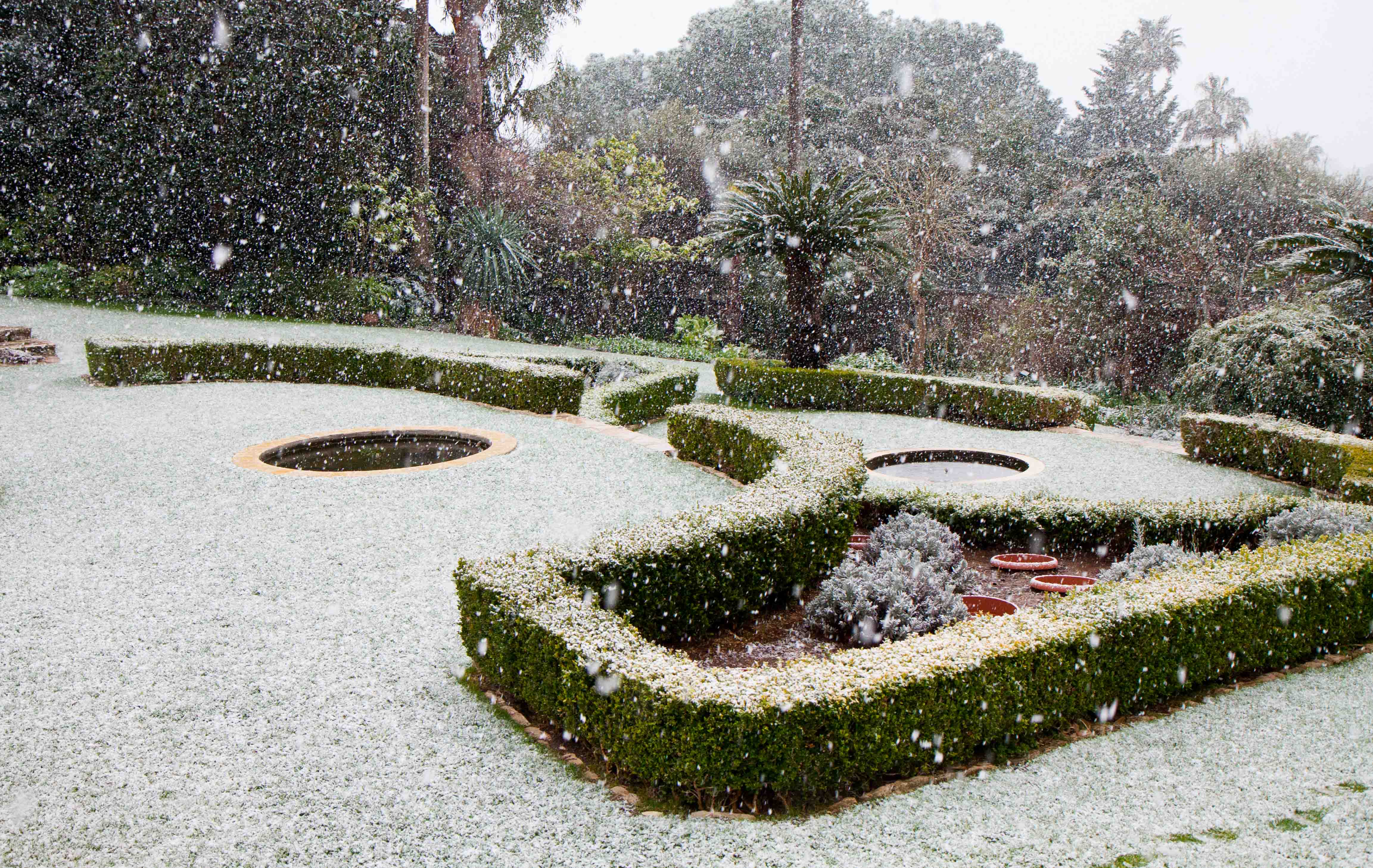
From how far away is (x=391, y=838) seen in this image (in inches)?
109

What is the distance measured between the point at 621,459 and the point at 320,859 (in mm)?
6016

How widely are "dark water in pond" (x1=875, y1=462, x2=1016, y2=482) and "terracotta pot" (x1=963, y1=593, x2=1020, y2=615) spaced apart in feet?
11.8

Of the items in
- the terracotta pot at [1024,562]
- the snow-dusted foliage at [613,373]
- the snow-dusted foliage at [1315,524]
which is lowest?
the terracotta pot at [1024,562]

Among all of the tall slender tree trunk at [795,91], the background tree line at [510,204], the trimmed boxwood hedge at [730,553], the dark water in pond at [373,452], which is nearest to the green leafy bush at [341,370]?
the dark water in pond at [373,452]

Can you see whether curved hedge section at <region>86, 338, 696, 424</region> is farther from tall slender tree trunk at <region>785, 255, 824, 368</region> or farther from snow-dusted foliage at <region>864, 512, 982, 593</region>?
snow-dusted foliage at <region>864, 512, 982, 593</region>

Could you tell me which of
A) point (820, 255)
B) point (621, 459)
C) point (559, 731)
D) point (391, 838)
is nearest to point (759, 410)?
point (820, 255)

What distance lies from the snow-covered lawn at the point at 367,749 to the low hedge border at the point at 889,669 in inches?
6.4

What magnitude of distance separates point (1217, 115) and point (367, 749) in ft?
150

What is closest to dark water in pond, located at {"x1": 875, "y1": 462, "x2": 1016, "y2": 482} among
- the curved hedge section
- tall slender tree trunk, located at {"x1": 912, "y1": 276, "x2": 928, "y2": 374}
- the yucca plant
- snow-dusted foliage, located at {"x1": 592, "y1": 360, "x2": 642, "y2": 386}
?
the curved hedge section

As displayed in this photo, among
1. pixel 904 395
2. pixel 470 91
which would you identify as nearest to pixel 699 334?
pixel 904 395

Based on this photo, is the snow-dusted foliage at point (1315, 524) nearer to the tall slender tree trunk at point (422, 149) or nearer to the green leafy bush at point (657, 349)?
the green leafy bush at point (657, 349)

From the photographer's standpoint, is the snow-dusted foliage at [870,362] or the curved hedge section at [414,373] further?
the snow-dusted foliage at [870,362]

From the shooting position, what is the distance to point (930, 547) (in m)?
5.35

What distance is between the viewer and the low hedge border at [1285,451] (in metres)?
7.34
